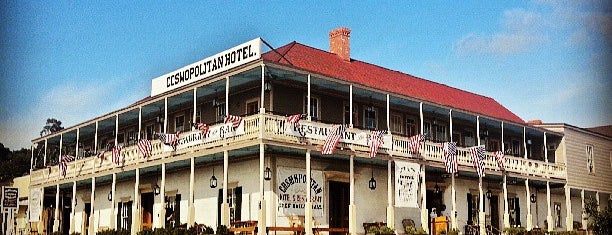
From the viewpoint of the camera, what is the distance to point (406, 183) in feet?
69.6

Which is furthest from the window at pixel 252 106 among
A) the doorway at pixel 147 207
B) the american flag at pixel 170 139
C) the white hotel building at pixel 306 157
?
the doorway at pixel 147 207

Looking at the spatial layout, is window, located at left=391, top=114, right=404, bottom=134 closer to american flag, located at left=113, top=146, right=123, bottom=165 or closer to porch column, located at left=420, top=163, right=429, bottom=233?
porch column, located at left=420, top=163, right=429, bottom=233

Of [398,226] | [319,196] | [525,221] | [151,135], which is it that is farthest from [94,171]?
[525,221]

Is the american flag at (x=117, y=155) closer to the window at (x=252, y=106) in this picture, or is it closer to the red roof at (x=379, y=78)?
the window at (x=252, y=106)

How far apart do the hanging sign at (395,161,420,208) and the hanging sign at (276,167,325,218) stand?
231 cm

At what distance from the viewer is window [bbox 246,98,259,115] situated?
2147 centimetres

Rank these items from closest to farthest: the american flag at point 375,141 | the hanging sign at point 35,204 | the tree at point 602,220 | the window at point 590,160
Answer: the tree at point 602,220 → the american flag at point 375,141 → the window at point 590,160 → the hanging sign at point 35,204

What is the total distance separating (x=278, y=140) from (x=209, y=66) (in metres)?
3.78

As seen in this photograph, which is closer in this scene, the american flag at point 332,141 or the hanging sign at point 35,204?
the american flag at point 332,141

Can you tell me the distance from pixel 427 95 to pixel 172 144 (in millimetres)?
11004

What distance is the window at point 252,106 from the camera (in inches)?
845

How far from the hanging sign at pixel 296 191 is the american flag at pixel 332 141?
1573 millimetres

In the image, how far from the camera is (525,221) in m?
28.6

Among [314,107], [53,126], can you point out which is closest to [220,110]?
[314,107]
